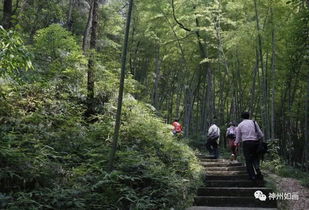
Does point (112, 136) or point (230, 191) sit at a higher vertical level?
point (112, 136)

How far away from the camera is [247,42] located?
10.3 metres

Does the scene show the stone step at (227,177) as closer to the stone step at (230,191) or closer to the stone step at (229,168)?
the stone step at (229,168)

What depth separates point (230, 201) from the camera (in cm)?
518

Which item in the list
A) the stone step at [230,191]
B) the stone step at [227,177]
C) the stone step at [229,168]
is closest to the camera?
the stone step at [230,191]

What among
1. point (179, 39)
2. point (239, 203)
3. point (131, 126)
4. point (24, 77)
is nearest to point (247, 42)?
point (179, 39)

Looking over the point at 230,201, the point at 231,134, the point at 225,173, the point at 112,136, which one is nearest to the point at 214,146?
the point at 231,134

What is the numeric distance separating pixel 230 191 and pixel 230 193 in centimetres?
3

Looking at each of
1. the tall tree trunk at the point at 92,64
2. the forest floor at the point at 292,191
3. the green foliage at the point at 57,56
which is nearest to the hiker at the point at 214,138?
the forest floor at the point at 292,191

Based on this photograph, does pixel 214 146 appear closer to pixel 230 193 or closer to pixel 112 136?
pixel 230 193

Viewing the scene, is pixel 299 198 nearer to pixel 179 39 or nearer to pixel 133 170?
pixel 133 170

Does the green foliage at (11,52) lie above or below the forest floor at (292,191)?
above

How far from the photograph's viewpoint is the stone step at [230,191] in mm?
5340

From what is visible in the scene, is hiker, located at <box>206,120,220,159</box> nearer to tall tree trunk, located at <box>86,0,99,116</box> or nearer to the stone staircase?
the stone staircase

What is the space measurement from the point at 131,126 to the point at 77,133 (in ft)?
3.95
